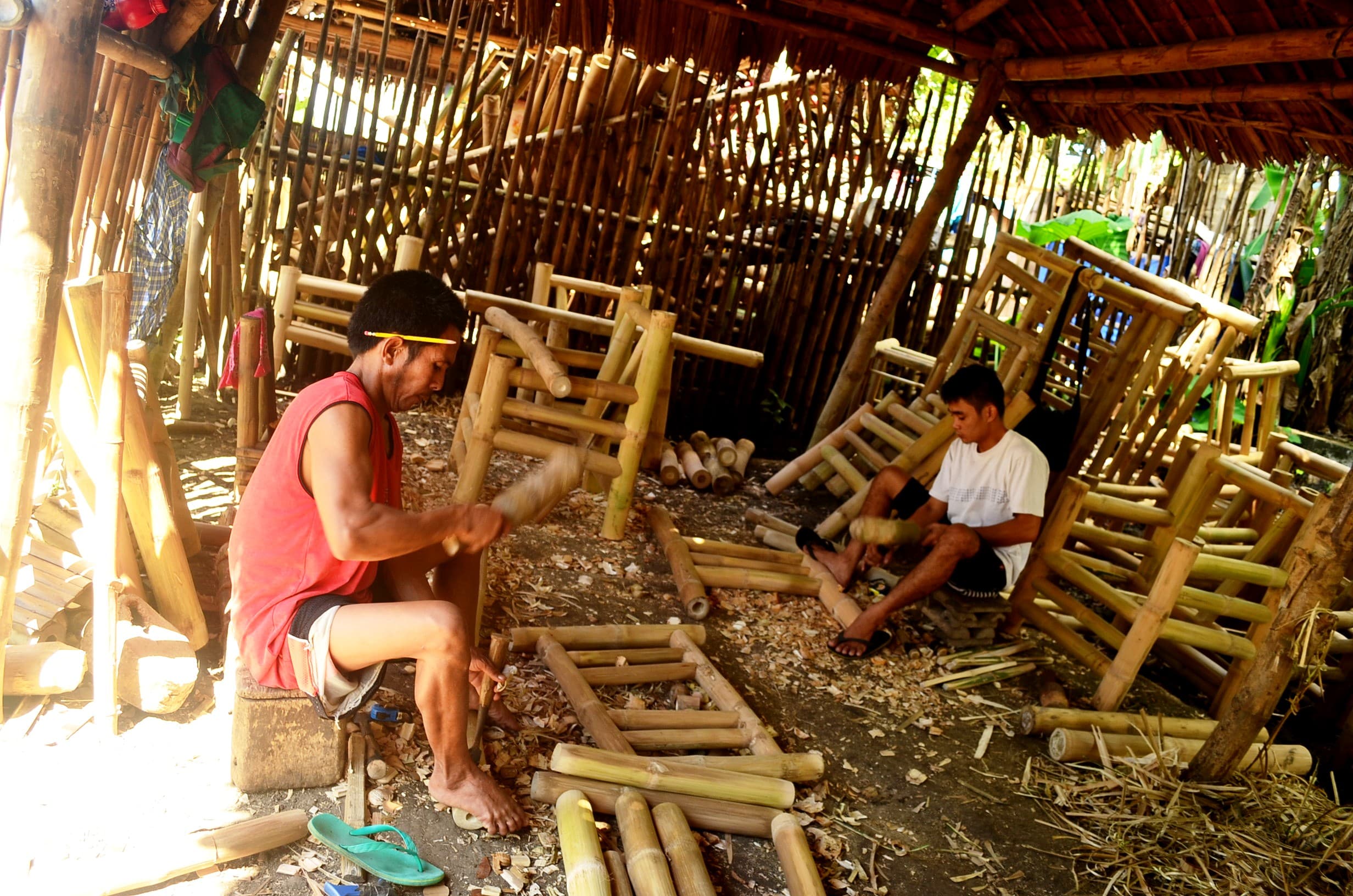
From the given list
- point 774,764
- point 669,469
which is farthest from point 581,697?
point 669,469

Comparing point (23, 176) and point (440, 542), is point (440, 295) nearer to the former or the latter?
point (440, 542)

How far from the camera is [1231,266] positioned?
9547 mm

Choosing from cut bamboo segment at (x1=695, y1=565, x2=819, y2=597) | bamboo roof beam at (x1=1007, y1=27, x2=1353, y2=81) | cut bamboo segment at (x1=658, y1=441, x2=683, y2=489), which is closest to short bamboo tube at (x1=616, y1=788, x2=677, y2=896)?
cut bamboo segment at (x1=695, y1=565, x2=819, y2=597)

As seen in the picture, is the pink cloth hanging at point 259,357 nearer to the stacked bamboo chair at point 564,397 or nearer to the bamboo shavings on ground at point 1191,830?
the stacked bamboo chair at point 564,397

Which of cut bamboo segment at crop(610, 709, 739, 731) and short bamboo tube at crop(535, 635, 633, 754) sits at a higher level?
short bamboo tube at crop(535, 635, 633, 754)

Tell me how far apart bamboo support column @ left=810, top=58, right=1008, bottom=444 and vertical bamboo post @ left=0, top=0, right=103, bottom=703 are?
4.93m

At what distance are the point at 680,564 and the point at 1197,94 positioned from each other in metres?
3.62

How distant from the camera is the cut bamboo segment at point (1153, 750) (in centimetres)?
359

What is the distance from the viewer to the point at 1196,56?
4.23 meters

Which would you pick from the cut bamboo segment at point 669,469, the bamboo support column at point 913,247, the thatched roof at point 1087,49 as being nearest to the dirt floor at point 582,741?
the cut bamboo segment at point 669,469

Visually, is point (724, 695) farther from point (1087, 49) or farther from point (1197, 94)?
point (1087, 49)

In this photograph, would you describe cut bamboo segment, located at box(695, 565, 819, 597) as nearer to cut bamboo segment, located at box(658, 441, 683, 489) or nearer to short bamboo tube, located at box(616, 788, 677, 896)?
cut bamboo segment, located at box(658, 441, 683, 489)

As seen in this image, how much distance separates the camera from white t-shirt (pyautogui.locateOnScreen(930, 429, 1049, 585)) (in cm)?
422

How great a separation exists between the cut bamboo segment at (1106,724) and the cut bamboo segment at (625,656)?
151 cm
